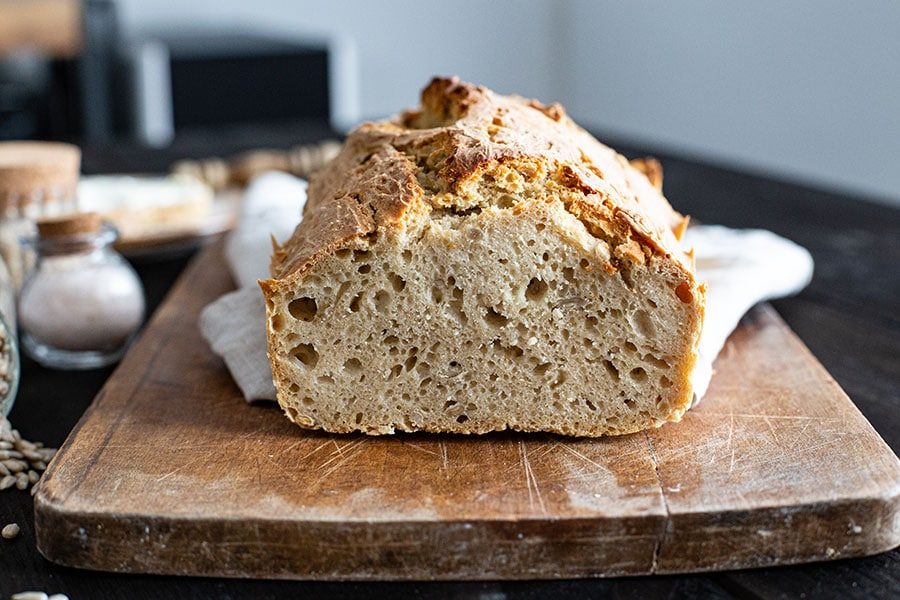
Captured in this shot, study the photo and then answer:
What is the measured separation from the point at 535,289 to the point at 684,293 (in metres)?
0.22

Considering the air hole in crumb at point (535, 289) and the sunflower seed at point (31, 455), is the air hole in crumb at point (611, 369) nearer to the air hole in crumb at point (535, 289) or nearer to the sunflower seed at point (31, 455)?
the air hole in crumb at point (535, 289)

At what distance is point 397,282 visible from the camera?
161 cm

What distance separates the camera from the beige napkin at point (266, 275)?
1844mm

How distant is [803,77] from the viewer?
543 cm

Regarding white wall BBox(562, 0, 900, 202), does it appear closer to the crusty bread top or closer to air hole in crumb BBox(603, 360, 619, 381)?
the crusty bread top

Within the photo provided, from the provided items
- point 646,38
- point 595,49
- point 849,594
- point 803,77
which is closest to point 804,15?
point 803,77

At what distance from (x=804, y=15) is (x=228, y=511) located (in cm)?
477

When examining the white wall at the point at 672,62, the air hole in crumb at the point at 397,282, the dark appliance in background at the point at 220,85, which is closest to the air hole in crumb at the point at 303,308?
the air hole in crumb at the point at 397,282

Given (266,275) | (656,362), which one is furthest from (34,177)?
(656,362)

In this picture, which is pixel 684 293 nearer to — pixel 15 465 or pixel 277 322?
pixel 277 322

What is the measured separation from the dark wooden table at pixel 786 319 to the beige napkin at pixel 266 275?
5.4 inches

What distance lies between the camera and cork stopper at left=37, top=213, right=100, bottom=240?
6.64 ft

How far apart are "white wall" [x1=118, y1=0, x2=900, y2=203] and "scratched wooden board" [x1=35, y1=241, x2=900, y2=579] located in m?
2.91

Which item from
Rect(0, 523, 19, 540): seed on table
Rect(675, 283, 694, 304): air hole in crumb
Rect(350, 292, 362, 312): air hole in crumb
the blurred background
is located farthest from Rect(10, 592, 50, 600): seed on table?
the blurred background
